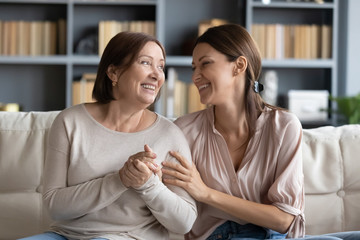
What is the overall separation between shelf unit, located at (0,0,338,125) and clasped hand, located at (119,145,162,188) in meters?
3.06

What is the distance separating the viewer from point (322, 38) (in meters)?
4.86

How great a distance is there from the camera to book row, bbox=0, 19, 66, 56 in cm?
468

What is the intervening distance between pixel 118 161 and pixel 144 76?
Result: 294 millimetres

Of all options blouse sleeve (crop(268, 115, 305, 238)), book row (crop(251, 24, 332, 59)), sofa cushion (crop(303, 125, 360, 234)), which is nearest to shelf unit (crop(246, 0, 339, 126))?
book row (crop(251, 24, 332, 59))

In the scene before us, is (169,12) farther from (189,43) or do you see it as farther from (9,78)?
(9,78)

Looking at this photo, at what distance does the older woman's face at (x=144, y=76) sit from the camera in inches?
71.9

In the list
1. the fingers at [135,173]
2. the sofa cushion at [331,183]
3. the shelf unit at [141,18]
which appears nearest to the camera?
the fingers at [135,173]

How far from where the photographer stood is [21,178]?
83.0 inches

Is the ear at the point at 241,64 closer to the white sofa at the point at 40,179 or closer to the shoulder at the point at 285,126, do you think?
the shoulder at the point at 285,126

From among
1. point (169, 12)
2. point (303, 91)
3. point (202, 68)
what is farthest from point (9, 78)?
point (202, 68)

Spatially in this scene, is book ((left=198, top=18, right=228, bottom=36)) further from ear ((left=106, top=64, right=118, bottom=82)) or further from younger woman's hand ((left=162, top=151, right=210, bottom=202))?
younger woman's hand ((left=162, top=151, right=210, bottom=202))

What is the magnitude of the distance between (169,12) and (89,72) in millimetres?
913

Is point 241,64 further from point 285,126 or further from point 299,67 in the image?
point 299,67

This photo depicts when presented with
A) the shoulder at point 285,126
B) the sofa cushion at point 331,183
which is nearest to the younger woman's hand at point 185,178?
the shoulder at point 285,126
